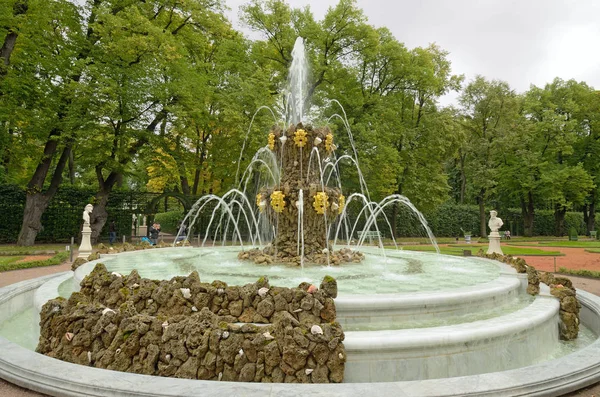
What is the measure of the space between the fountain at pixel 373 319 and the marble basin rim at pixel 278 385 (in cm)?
1

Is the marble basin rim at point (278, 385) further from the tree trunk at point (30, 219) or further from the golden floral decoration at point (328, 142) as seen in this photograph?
the tree trunk at point (30, 219)

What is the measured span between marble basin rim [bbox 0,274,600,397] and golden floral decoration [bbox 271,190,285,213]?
6712mm

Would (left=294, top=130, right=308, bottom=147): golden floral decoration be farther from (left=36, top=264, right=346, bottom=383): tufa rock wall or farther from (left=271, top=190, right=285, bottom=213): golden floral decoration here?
(left=36, top=264, right=346, bottom=383): tufa rock wall

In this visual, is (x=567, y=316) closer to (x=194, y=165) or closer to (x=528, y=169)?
(x=194, y=165)

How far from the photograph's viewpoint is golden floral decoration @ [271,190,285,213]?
10.5 metres

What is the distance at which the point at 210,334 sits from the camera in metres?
4.38

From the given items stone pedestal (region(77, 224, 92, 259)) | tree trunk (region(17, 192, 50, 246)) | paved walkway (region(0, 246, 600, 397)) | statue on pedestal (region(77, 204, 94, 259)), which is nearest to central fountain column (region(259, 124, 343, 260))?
paved walkway (region(0, 246, 600, 397))

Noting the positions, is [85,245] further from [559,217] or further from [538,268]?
[559,217]

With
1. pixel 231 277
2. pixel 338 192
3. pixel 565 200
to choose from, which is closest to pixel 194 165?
pixel 338 192

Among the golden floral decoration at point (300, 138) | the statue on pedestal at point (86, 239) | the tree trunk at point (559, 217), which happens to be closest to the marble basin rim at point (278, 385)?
the golden floral decoration at point (300, 138)

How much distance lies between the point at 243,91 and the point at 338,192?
16945mm

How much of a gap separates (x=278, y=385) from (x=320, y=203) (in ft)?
22.6

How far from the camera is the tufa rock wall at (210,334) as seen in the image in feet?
13.8

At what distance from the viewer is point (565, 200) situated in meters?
39.4
